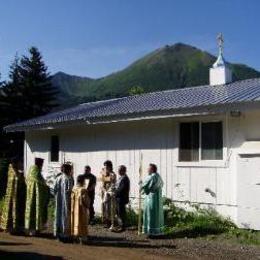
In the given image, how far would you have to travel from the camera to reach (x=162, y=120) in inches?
631

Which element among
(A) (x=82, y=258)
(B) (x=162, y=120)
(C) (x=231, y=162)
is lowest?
(A) (x=82, y=258)

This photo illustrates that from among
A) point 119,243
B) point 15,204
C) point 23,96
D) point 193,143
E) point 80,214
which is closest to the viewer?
point 80,214

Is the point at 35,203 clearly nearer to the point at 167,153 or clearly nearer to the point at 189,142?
the point at 167,153

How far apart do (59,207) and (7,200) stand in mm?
1905

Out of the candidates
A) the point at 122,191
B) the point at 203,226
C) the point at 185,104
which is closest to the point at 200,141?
the point at 185,104

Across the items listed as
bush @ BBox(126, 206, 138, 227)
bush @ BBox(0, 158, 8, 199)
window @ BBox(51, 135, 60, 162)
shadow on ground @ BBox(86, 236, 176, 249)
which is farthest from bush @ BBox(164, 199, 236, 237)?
bush @ BBox(0, 158, 8, 199)

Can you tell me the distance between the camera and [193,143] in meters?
15.3

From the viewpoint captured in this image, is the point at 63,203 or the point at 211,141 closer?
the point at 63,203

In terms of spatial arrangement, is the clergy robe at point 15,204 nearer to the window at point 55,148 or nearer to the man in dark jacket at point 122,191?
the man in dark jacket at point 122,191

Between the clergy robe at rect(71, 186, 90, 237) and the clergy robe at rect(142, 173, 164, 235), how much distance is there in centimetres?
149

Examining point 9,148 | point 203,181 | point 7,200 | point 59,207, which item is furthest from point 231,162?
point 9,148

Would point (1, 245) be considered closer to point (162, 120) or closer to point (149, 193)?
point (149, 193)

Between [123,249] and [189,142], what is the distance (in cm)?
440

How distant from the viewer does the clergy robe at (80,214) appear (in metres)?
12.5
